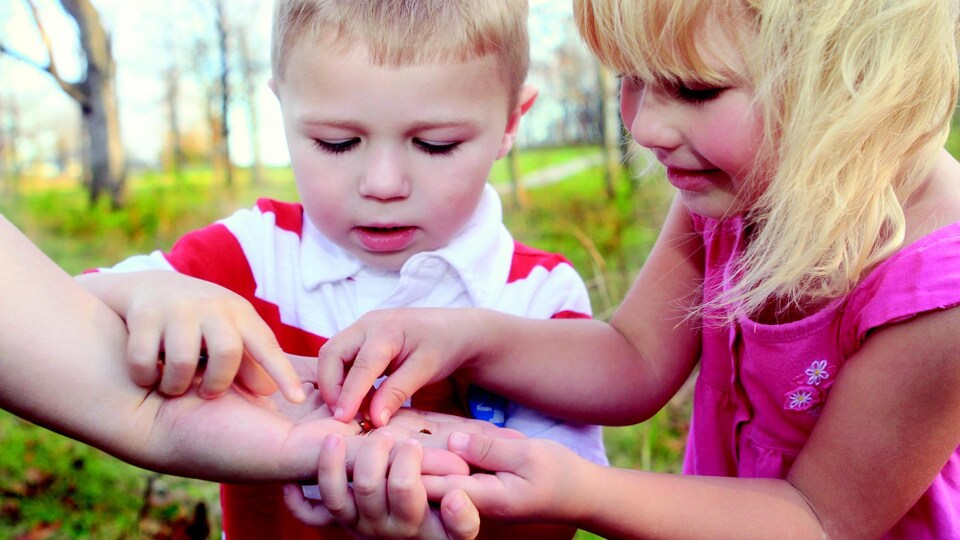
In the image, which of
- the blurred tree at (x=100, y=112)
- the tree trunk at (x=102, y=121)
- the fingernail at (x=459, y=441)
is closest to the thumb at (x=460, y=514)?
the fingernail at (x=459, y=441)

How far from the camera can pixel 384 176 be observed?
1.52 m

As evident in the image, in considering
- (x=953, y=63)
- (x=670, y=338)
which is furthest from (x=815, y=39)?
(x=670, y=338)

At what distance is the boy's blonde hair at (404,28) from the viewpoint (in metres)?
1.51

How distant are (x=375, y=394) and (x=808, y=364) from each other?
0.77 meters

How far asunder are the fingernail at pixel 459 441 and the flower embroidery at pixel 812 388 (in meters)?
0.63

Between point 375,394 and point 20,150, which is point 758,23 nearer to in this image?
point 375,394

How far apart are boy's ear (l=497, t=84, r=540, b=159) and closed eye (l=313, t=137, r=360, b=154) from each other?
32cm

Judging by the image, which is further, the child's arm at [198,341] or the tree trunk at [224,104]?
the tree trunk at [224,104]

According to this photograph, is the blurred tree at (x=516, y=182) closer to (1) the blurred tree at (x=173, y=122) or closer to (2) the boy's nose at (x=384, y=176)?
(1) the blurred tree at (x=173, y=122)

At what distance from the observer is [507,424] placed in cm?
175

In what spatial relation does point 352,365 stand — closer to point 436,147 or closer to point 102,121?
point 436,147

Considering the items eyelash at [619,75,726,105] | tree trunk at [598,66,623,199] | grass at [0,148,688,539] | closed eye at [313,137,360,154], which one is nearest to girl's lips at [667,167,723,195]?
eyelash at [619,75,726,105]

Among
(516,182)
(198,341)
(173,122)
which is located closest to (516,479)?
(198,341)

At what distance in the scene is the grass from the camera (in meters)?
2.68
